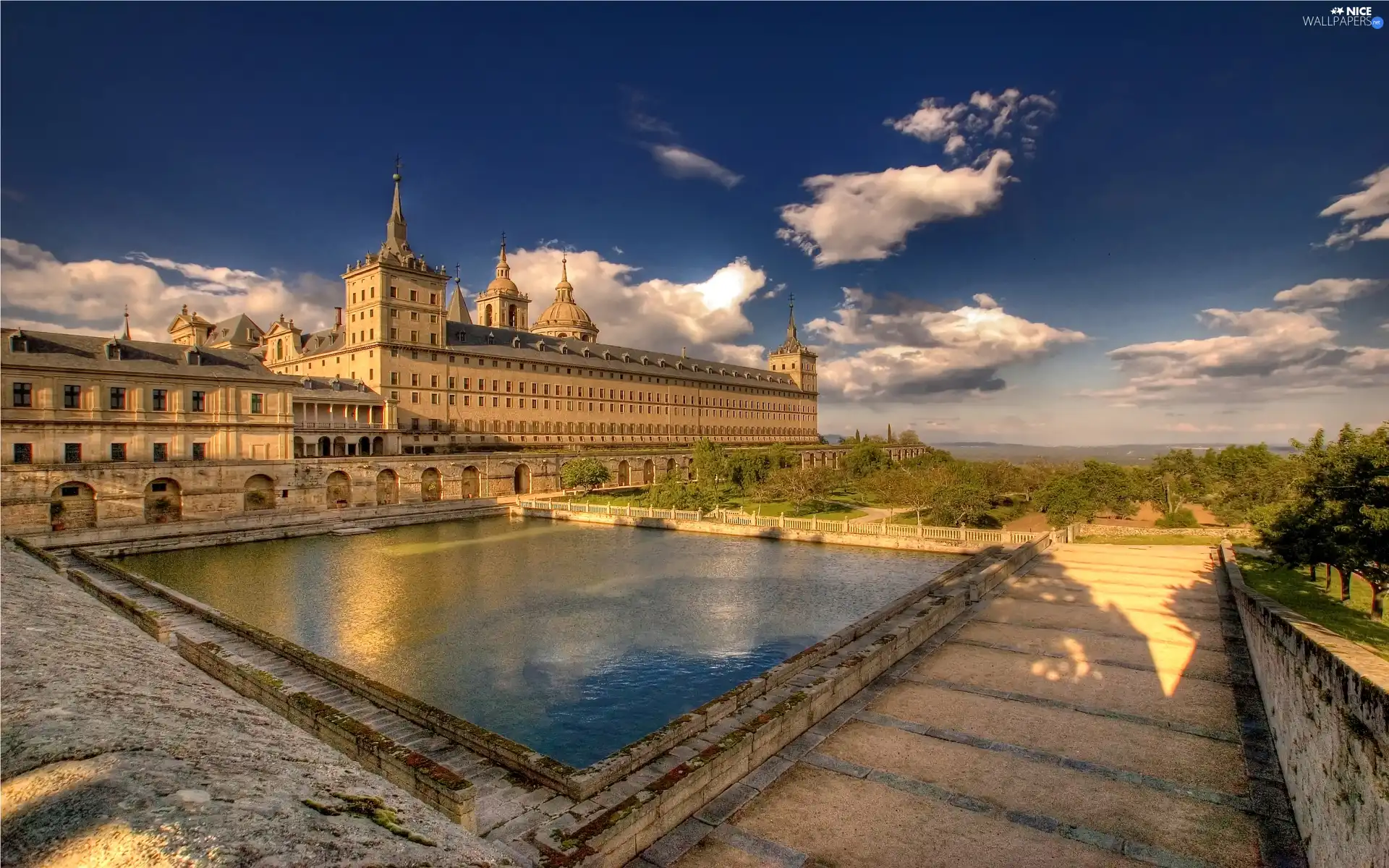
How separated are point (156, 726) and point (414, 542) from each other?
35207mm

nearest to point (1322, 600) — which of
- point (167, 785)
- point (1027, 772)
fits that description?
point (1027, 772)

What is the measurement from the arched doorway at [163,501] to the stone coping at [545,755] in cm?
2755

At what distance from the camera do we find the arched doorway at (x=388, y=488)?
5172 centimetres

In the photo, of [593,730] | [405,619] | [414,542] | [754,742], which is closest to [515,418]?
[414,542]

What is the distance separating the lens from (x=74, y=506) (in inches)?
1463

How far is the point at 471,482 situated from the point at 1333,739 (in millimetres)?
57728

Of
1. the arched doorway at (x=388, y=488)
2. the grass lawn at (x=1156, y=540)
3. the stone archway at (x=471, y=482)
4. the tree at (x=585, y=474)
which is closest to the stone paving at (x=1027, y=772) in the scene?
the grass lawn at (x=1156, y=540)

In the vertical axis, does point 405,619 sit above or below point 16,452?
below

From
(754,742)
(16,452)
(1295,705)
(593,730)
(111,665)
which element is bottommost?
(593,730)

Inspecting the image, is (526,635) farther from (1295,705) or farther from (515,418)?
(515,418)

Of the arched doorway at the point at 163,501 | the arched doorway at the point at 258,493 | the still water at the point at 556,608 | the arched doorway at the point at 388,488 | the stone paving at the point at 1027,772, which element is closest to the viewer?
the stone paving at the point at 1027,772

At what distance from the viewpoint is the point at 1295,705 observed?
28.2 ft

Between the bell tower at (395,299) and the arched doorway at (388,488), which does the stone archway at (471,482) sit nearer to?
the arched doorway at (388,488)

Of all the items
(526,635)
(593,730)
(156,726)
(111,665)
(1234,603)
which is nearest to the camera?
(156,726)
